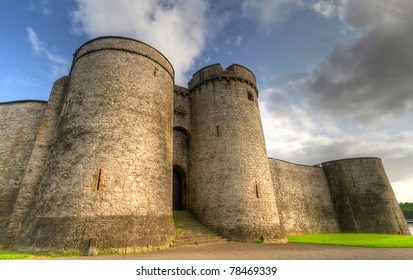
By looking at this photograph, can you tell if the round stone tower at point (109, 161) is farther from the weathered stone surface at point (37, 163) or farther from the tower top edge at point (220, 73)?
the tower top edge at point (220, 73)

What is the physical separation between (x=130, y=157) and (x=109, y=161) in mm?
922

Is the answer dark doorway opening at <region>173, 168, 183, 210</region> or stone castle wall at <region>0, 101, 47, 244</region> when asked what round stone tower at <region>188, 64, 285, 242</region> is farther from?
stone castle wall at <region>0, 101, 47, 244</region>

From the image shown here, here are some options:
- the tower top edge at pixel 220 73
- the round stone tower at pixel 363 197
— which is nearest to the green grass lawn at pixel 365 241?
the round stone tower at pixel 363 197

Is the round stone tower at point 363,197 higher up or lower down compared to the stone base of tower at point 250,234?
higher up

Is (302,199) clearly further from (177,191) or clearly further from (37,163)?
(37,163)

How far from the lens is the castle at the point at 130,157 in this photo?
8.67 meters

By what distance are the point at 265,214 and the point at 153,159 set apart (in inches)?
297

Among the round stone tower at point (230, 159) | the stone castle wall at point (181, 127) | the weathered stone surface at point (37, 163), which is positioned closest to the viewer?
the weathered stone surface at point (37, 163)

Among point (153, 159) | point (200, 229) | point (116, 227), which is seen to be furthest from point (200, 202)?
point (116, 227)

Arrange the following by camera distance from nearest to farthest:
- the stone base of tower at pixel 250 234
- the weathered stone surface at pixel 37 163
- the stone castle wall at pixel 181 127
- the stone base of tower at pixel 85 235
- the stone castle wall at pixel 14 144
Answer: the stone base of tower at pixel 85 235 < the weathered stone surface at pixel 37 163 < the stone castle wall at pixel 14 144 < the stone base of tower at pixel 250 234 < the stone castle wall at pixel 181 127

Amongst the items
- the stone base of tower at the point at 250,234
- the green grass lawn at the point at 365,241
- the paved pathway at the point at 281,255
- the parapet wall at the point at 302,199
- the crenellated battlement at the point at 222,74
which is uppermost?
the crenellated battlement at the point at 222,74

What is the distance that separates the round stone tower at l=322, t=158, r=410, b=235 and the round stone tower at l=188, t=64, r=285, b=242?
14.6 metres

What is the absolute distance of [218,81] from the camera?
16.0 meters

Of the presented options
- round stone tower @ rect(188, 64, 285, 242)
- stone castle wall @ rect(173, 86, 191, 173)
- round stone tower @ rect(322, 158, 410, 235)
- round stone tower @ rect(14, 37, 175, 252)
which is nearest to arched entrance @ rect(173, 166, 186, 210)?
stone castle wall @ rect(173, 86, 191, 173)
